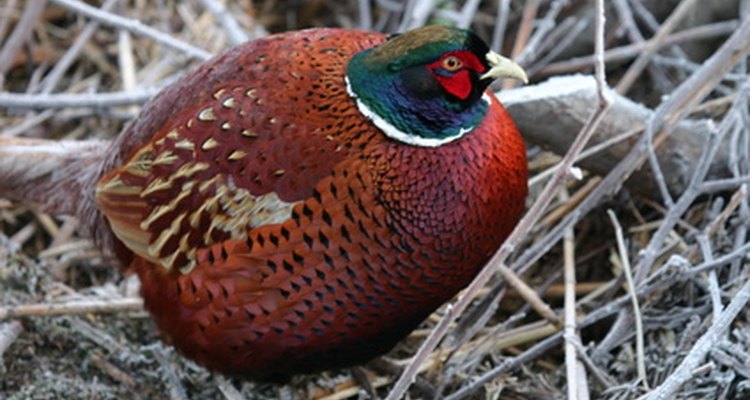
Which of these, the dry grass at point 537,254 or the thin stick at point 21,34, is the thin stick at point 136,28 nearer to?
the dry grass at point 537,254

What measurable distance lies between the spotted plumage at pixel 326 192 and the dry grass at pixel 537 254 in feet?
1.03

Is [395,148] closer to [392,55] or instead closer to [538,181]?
[392,55]

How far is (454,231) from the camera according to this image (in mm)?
2609

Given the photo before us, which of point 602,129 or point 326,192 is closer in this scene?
point 326,192

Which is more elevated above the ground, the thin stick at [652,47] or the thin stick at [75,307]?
the thin stick at [652,47]

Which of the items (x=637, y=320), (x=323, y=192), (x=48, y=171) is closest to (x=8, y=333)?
(x=48, y=171)

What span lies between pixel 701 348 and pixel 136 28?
2180 millimetres

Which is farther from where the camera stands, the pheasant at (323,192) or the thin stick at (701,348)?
the pheasant at (323,192)

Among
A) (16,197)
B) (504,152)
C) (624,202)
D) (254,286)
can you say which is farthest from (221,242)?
(624,202)

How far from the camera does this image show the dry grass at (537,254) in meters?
2.91

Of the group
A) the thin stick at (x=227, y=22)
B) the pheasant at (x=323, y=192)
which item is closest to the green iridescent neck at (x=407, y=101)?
the pheasant at (x=323, y=192)

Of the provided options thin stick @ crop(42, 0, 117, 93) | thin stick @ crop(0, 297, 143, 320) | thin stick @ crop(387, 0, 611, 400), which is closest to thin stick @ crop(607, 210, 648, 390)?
thin stick @ crop(387, 0, 611, 400)

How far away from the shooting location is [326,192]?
2.57 meters

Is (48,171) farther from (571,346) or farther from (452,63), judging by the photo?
(571,346)
